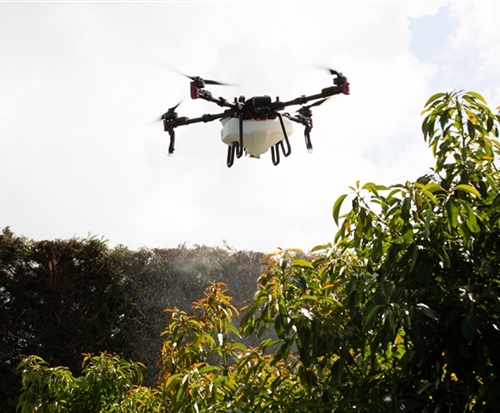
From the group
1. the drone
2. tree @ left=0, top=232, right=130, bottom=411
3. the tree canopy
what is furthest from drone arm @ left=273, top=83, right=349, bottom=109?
tree @ left=0, top=232, right=130, bottom=411

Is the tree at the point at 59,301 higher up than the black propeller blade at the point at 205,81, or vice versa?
the black propeller blade at the point at 205,81

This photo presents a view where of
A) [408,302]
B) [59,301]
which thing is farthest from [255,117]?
[59,301]

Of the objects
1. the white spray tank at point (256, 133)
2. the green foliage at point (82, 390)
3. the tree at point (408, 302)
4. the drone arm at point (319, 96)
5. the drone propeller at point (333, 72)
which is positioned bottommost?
the green foliage at point (82, 390)

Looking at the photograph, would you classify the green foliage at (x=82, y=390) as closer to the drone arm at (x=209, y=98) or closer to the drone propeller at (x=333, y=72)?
the drone arm at (x=209, y=98)

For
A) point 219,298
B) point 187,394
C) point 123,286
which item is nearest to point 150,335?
point 123,286

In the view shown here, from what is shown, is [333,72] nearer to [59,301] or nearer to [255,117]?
[255,117]

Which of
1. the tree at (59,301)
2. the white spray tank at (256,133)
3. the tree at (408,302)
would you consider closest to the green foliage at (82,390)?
the tree at (408,302)

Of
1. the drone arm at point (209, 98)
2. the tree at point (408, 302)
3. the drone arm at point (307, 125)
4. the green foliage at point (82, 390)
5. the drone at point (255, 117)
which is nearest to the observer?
the tree at point (408, 302)

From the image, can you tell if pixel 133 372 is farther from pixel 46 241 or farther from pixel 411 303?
pixel 46 241

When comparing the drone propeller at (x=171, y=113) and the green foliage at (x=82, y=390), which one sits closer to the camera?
the green foliage at (x=82, y=390)

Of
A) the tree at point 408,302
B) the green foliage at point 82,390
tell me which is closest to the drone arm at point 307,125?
the green foliage at point 82,390

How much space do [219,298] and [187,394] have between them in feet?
2.74

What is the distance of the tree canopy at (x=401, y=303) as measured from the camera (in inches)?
94.9

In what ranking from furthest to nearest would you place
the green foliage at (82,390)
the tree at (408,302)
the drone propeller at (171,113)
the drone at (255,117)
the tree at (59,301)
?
the tree at (59,301), the drone propeller at (171,113), the drone at (255,117), the green foliage at (82,390), the tree at (408,302)
